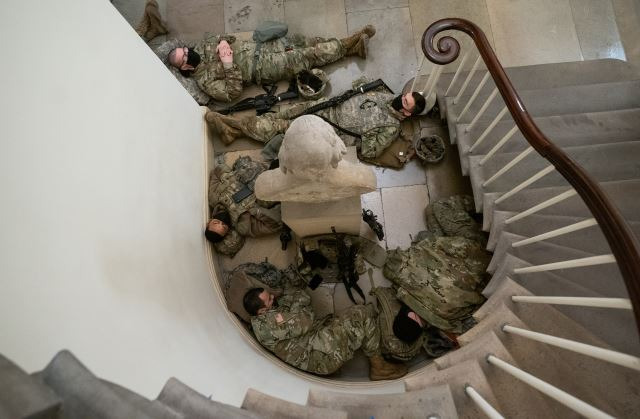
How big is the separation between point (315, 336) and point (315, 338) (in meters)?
0.02

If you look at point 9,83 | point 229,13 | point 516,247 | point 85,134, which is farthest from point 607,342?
point 229,13

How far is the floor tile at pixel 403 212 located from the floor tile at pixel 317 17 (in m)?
1.61

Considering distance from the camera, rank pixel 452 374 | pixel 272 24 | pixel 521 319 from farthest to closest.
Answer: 1. pixel 272 24
2. pixel 521 319
3. pixel 452 374

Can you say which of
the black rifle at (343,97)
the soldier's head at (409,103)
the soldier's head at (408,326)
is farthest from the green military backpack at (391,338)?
the black rifle at (343,97)

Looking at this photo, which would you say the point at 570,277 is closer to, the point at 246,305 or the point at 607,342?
the point at 607,342

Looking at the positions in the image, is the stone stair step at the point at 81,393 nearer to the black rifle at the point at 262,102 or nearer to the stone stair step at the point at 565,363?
the stone stair step at the point at 565,363

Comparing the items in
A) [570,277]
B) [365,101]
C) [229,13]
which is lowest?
[570,277]

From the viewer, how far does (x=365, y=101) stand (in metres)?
3.07

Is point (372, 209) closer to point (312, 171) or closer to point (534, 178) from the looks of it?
point (534, 178)

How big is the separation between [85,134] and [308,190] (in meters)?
0.96

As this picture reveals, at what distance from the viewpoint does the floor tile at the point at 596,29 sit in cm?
329

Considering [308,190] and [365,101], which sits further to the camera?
[365,101]

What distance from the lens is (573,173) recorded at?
4.68ft

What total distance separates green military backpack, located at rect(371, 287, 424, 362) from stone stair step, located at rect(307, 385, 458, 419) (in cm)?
91
